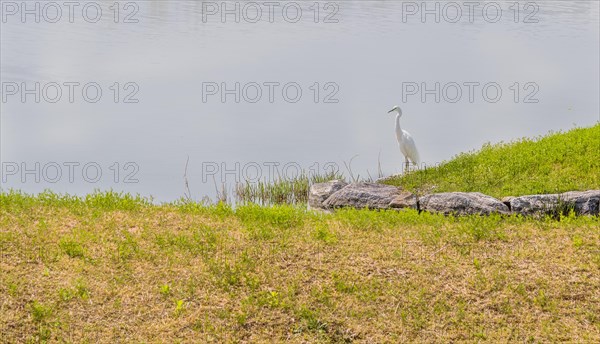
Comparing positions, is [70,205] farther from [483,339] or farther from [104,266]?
[483,339]

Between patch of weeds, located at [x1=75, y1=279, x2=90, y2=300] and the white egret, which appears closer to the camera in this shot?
patch of weeds, located at [x1=75, y1=279, x2=90, y2=300]

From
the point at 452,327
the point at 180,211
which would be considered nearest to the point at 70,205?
the point at 180,211

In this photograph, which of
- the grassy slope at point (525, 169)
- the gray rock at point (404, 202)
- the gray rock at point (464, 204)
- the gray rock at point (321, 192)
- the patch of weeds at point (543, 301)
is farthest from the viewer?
the gray rock at point (321, 192)

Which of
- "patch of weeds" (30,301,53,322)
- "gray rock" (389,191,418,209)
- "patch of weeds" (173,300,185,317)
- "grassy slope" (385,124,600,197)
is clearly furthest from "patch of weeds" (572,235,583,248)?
"patch of weeds" (30,301,53,322)

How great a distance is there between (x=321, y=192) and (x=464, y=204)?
3.58 meters

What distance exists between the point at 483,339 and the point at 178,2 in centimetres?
4971

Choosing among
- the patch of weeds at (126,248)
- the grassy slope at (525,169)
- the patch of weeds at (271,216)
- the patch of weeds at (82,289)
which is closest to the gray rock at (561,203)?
the grassy slope at (525,169)

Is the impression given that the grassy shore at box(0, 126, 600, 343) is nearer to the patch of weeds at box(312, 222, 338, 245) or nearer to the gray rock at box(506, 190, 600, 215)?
the patch of weeds at box(312, 222, 338, 245)

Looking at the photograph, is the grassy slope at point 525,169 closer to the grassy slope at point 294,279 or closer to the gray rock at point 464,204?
the gray rock at point 464,204

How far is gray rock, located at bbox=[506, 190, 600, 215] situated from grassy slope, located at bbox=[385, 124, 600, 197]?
197cm

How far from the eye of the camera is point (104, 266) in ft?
31.0

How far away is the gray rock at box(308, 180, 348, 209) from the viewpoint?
50.3 feet

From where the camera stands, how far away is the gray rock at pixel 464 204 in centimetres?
1238

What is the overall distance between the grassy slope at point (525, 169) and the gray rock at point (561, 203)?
1.97 metres
